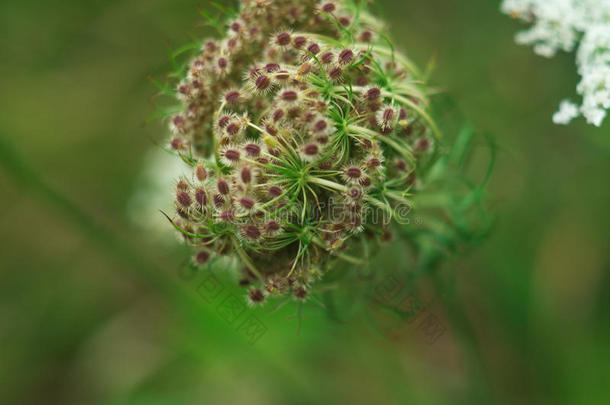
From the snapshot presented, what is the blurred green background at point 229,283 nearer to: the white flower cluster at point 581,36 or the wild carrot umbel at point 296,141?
the white flower cluster at point 581,36

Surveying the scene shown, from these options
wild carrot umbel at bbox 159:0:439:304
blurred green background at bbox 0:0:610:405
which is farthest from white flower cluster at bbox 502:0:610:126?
blurred green background at bbox 0:0:610:405

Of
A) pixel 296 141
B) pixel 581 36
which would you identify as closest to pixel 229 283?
pixel 296 141

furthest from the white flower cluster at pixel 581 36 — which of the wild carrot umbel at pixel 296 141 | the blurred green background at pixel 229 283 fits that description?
the blurred green background at pixel 229 283

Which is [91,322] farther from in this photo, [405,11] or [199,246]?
[405,11]

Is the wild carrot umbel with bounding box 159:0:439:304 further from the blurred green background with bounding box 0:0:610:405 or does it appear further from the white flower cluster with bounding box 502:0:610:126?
the blurred green background with bounding box 0:0:610:405

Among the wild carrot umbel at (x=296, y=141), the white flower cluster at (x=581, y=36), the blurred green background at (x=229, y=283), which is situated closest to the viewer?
the wild carrot umbel at (x=296, y=141)

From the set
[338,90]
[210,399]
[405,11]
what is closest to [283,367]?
[210,399]
